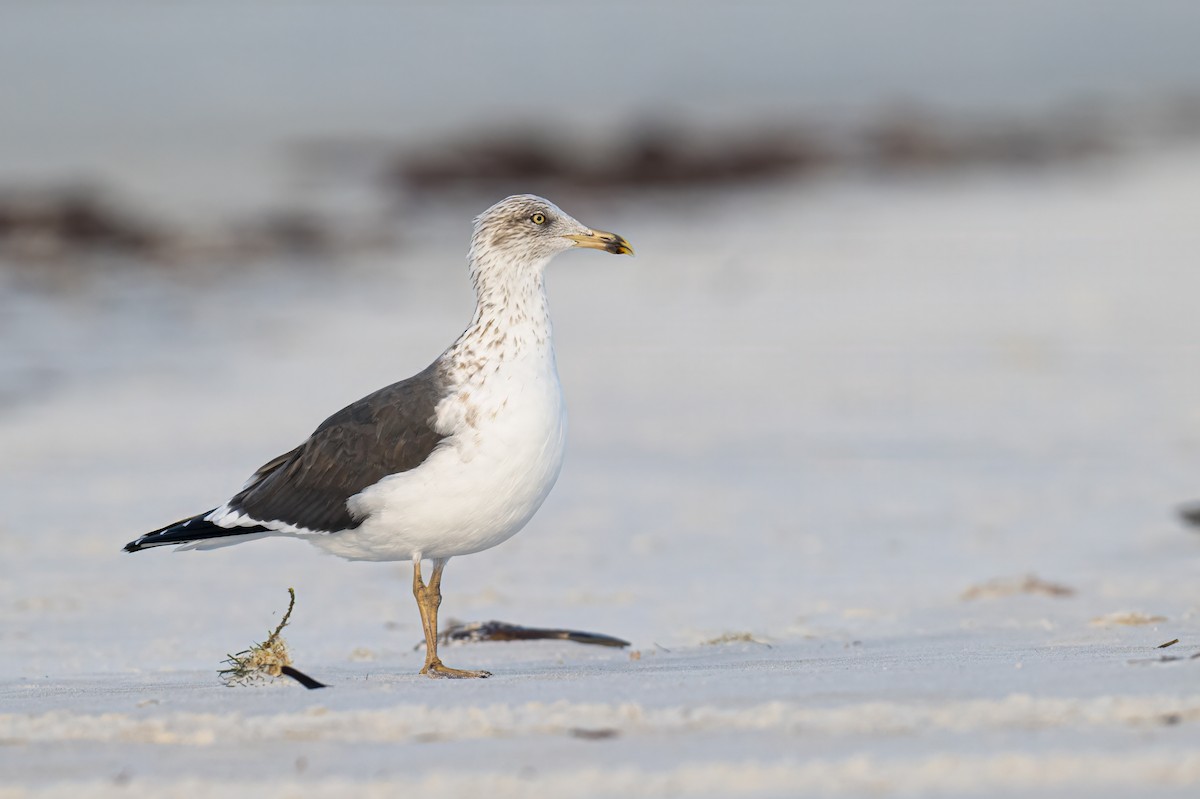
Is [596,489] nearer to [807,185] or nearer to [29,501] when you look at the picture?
[29,501]

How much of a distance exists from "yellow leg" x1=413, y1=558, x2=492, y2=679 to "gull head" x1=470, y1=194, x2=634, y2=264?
109 centimetres

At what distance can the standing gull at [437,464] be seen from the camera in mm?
5223

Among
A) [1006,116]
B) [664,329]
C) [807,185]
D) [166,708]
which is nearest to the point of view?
[166,708]

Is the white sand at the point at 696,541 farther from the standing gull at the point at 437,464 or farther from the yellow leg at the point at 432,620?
the standing gull at the point at 437,464

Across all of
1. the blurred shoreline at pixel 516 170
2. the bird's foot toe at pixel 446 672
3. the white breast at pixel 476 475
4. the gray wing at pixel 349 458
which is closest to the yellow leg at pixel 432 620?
the bird's foot toe at pixel 446 672

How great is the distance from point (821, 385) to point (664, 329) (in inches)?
107

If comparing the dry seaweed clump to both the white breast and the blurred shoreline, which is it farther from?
the blurred shoreline

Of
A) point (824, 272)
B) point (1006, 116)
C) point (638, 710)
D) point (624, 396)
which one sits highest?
point (1006, 116)

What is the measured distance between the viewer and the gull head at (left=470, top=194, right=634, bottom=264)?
5.90 m

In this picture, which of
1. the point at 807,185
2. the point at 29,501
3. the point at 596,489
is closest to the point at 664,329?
the point at 596,489

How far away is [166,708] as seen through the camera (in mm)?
4188

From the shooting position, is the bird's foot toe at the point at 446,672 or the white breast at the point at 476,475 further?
the white breast at the point at 476,475

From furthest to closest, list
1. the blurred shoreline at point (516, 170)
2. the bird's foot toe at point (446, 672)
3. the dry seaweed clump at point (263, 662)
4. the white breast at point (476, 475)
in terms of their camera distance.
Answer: the blurred shoreline at point (516, 170) < the white breast at point (476, 475) < the bird's foot toe at point (446, 672) < the dry seaweed clump at point (263, 662)

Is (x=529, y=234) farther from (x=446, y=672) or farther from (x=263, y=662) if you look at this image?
(x=263, y=662)
